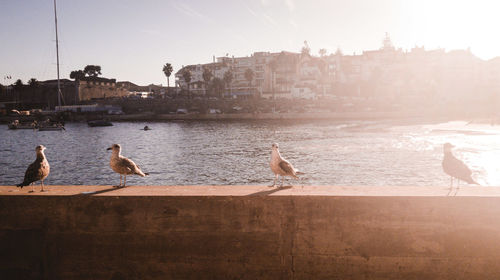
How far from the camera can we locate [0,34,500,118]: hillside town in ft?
425

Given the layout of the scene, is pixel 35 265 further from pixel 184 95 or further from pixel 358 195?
pixel 184 95

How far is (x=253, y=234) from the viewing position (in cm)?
589

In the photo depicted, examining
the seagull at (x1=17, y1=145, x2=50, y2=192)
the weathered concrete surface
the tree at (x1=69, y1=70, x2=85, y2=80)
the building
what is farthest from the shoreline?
the seagull at (x1=17, y1=145, x2=50, y2=192)

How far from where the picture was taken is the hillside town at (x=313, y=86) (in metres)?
130

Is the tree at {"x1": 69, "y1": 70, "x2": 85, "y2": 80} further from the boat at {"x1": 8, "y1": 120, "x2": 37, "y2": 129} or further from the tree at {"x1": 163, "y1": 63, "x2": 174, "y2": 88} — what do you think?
the boat at {"x1": 8, "y1": 120, "x2": 37, "y2": 129}

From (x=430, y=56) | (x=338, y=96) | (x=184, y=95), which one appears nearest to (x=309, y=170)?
(x=338, y=96)

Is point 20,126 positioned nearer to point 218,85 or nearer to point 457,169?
point 218,85

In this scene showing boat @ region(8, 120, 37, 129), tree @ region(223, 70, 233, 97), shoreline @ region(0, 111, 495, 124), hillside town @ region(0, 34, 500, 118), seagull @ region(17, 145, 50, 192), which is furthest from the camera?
tree @ region(223, 70, 233, 97)

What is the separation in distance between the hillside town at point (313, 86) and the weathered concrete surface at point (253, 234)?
384 ft

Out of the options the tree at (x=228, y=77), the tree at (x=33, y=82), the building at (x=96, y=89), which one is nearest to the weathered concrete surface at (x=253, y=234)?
the tree at (x=228, y=77)

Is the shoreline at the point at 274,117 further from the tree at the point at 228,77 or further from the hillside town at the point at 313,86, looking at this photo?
the tree at the point at 228,77

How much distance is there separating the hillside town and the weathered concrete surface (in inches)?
4607

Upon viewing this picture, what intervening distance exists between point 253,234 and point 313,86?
135m

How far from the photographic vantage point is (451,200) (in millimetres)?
5625
